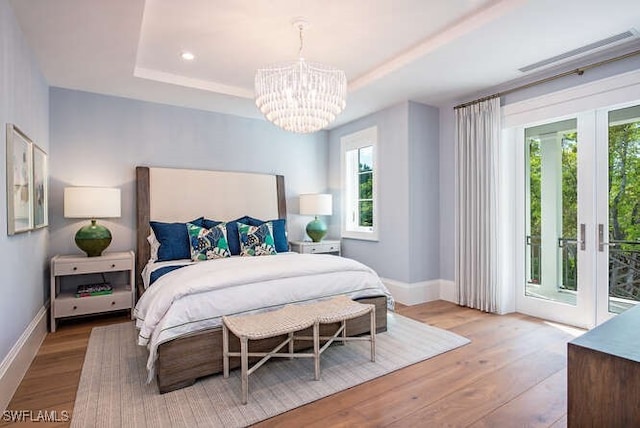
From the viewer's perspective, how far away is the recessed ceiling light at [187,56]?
3.15 m

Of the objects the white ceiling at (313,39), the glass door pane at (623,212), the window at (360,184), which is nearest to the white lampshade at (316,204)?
the window at (360,184)

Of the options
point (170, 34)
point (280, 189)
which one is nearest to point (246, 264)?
point (170, 34)

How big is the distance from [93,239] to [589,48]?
193 inches

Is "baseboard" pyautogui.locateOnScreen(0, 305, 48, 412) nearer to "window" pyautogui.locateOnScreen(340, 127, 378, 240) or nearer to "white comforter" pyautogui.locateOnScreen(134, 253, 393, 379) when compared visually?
"white comforter" pyautogui.locateOnScreen(134, 253, 393, 379)

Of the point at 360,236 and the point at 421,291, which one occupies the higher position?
the point at 360,236

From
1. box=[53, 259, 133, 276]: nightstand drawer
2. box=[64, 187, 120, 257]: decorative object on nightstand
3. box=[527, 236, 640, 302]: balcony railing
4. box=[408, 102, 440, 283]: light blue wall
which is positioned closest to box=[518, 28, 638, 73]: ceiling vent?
box=[408, 102, 440, 283]: light blue wall

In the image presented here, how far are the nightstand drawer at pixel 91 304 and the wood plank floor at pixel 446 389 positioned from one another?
0.82 ft

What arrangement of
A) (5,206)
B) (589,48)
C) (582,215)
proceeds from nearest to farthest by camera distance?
(5,206)
(589,48)
(582,215)

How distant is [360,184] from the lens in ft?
16.8

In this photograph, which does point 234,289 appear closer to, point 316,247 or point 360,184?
point 316,247

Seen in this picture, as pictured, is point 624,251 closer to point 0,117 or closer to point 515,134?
point 515,134

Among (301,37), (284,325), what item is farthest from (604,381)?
(301,37)

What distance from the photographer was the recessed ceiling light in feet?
10.3

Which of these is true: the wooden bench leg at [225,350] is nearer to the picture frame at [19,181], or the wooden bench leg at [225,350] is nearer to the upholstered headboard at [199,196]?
the picture frame at [19,181]
